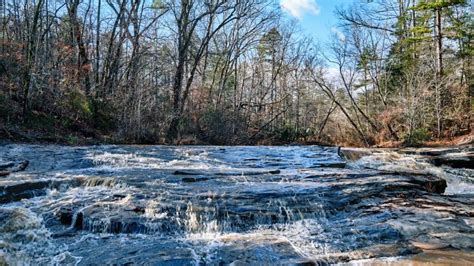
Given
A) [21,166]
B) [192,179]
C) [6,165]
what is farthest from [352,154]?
[6,165]

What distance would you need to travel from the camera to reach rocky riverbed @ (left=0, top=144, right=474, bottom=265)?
4568 millimetres

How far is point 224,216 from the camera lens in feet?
18.8

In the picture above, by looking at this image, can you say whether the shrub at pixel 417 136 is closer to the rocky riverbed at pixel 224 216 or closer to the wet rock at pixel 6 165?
the rocky riverbed at pixel 224 216

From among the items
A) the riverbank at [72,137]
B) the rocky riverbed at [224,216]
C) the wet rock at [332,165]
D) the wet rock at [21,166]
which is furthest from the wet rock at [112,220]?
the riverbank at [72,137]

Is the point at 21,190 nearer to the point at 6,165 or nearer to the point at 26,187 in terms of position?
the point at 26,187

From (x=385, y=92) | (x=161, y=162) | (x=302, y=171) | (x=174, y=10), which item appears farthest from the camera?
(x=385, y=92)

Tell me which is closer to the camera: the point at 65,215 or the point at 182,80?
the point at 65,215

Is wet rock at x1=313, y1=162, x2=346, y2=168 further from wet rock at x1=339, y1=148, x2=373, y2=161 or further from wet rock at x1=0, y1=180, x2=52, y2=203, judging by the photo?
wet rock at x1=0, y1=180, x2=52, y2=203

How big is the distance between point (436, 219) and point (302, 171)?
3757 millimetres

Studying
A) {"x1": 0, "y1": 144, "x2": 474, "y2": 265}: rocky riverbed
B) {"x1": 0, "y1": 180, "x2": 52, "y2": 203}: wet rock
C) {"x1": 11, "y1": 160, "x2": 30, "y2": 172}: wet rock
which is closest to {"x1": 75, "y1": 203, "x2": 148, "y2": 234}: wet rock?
{"x1": 0, "y1": 144, "x2": 474, "y2": 265}: rocky riverbed

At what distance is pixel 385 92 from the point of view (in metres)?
23.8

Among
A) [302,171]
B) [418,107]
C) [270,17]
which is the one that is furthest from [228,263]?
[270,17]

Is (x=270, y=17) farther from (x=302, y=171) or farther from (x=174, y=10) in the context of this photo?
(x=302, y=171)

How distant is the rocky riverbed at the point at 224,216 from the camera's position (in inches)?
180
